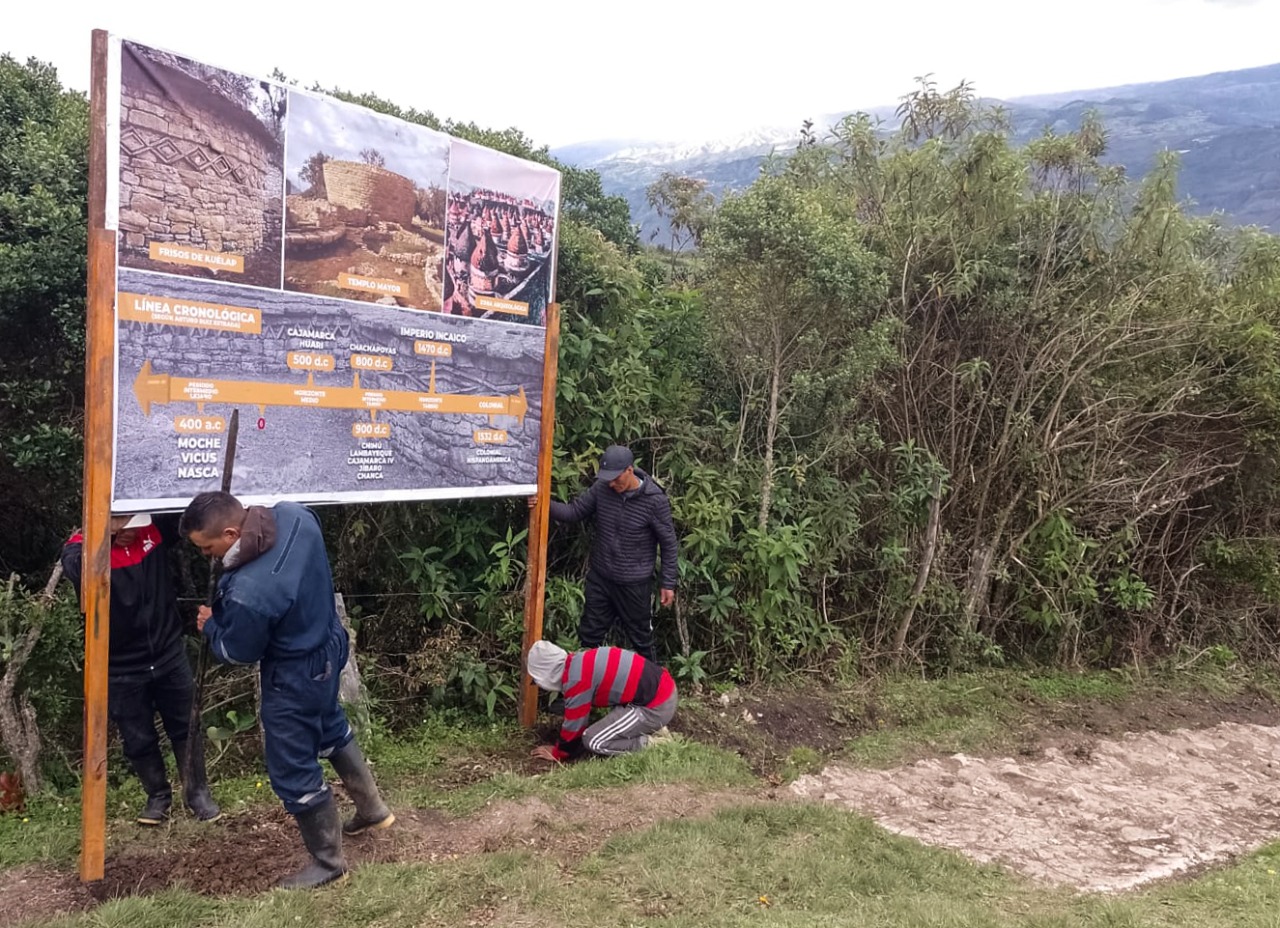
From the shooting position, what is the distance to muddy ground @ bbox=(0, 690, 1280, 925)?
3.51 metres

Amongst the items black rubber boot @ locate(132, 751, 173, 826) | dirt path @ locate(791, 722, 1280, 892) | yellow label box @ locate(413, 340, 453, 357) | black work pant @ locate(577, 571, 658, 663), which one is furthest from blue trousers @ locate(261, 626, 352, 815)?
dirt path @ locate(791, 722, 1280, 892)

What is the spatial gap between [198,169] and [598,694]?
3.27 metres

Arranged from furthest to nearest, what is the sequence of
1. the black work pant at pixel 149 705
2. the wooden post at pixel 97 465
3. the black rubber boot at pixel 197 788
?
the black rubber boot at pixel 197 788
the black work pant at pixel 149 705
the wooden post at pixel 97 465

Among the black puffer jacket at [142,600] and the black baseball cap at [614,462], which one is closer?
the black puffer jacket at [142,600]

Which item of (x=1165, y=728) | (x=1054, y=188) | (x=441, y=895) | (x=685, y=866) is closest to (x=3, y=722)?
(x=441, y=895)

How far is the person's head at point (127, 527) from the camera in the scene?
3264 millimetres

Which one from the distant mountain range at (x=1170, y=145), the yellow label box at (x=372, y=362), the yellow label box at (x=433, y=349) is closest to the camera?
the yellow label box at (x=372, y=362)

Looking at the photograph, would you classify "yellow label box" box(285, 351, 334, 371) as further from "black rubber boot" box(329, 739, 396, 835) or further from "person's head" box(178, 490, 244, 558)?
"black rubber boot" box(329, 739, 396, 835)

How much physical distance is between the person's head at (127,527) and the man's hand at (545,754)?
241 cm

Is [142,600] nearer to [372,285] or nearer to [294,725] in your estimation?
[294,725]

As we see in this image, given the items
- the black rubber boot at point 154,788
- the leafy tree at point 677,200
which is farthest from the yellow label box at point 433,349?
the leafy tree at point 677,200

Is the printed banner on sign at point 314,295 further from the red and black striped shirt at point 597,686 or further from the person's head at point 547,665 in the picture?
the red and black striped shirt at point 597,686

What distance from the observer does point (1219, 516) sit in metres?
8.13

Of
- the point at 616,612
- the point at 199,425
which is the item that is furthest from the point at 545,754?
the point at 199,425
